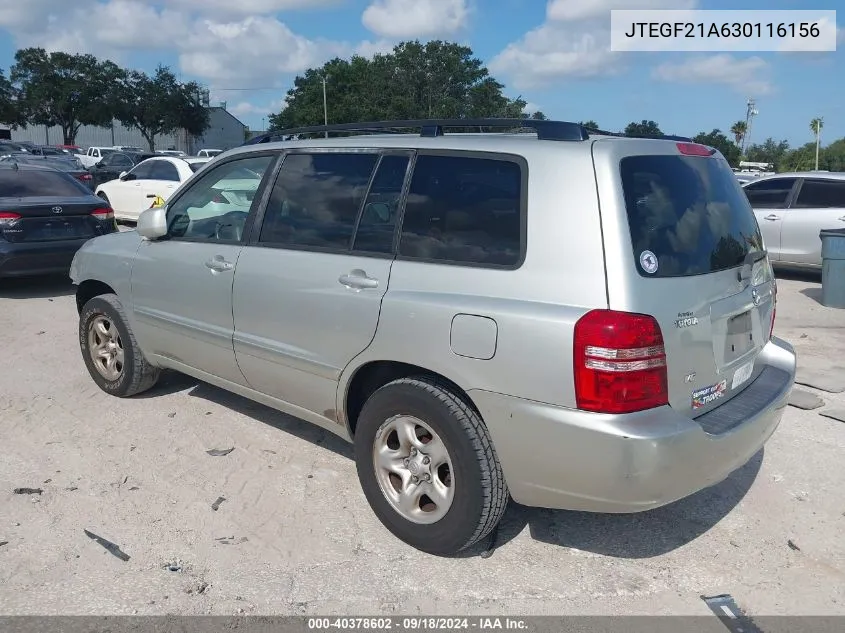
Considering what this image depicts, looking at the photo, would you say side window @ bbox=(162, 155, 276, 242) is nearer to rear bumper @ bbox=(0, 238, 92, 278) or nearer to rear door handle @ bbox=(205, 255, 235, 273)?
rear door handle @ bbox=(205, 255, 235, 273)

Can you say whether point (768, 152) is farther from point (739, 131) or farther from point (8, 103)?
point (8, 103)

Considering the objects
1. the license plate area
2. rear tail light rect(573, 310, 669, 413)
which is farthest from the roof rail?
the license plate area

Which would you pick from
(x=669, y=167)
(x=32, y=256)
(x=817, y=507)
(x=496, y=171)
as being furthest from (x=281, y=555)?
(x=32, y=256)

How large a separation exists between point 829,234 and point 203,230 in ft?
25.6

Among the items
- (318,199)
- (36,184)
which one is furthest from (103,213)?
(318,199)

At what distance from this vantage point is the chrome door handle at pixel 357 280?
3428mm

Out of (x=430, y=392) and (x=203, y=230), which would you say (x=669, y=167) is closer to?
(x=430, y=392)

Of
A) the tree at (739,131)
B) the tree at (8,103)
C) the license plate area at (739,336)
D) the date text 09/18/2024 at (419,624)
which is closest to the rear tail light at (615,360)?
the license plate area at (739,336)

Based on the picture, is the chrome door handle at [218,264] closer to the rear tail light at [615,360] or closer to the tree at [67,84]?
the rear tail light at [615,360]

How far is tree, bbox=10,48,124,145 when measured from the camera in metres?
57.2

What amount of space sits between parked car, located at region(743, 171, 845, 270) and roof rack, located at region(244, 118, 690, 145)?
8014 millimetres

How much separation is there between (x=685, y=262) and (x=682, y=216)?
0.23 m

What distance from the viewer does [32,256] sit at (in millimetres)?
8617

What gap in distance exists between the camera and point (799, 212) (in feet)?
34.8
